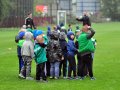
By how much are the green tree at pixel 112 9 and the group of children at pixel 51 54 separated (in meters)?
119

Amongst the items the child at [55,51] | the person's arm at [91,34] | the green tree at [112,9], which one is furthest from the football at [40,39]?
the green tree at [112,9]

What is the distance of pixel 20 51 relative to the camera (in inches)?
676

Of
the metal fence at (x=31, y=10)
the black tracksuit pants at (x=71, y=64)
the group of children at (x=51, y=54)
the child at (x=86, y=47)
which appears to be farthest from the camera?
the metal fence at (x=31, y=10)

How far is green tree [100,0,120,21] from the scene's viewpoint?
135 metres

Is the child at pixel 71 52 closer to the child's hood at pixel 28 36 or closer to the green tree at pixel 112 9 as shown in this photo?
the child's hood at pixel 28 36

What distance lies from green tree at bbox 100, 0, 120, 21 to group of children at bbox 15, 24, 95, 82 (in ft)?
390

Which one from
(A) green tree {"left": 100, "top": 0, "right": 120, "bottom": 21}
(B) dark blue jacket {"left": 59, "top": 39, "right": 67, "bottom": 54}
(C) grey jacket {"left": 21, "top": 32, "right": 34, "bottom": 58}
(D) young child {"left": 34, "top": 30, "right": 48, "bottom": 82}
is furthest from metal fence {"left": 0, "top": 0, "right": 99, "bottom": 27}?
(D) young child {"left": 34, "top": 30, "right": 48, "bottom": 82}

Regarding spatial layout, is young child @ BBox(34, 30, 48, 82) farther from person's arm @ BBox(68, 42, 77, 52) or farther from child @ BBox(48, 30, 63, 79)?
person's arm @ BBox(68, 42, 77, 52)

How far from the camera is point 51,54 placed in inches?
649

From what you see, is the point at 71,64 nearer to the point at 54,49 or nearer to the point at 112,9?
the point at 54,49

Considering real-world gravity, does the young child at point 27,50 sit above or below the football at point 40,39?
below

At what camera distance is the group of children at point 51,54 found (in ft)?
52.2

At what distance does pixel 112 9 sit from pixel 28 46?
121973 millimetres

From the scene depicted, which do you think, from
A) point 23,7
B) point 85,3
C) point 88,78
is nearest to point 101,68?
point 88,78
